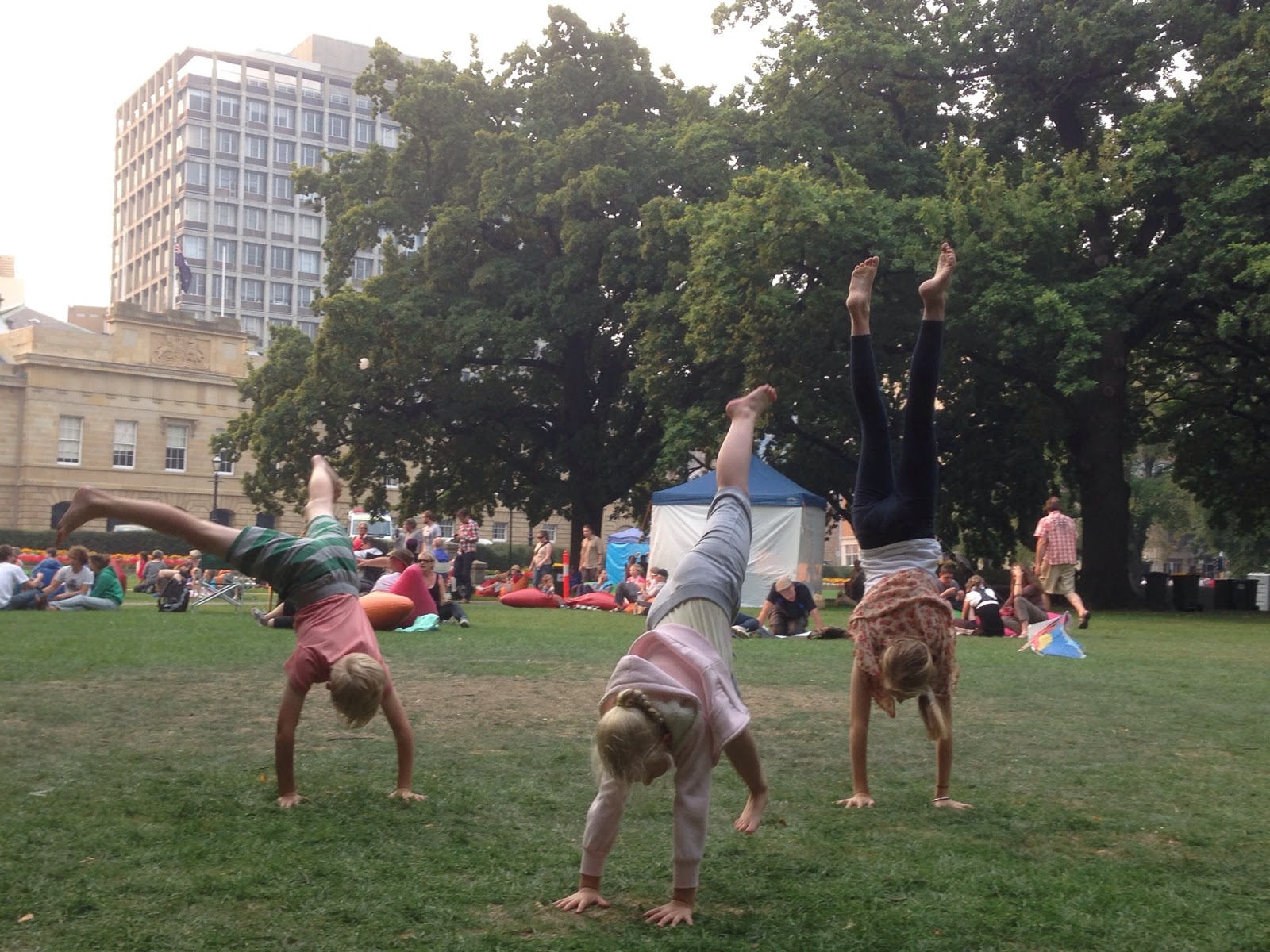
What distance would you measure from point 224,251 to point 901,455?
127m

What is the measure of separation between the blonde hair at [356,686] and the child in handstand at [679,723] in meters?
1.38

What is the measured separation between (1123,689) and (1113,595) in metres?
20.0

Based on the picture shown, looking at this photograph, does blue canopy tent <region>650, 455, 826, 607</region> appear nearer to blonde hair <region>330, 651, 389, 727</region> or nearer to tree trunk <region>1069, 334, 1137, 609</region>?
tree trunk <region>1069, 334, 1137, 609</region>

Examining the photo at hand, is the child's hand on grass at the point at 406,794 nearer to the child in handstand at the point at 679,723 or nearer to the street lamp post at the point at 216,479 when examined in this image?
the child in handstand at the point at 679,723

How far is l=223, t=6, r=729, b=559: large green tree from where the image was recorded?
119 feet

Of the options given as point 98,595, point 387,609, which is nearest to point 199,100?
point 98,595

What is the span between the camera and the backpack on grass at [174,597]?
22250 mm

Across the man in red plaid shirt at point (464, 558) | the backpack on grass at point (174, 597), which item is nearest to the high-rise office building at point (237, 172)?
the man in red plaid shirt at point (464, 558)

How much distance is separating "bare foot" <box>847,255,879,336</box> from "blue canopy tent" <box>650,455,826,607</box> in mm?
19763

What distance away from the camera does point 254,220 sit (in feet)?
413

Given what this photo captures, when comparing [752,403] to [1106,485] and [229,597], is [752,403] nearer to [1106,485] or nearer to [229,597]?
[229,597]

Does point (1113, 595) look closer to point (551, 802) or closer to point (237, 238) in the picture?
point (551, 802)

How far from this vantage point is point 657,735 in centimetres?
427

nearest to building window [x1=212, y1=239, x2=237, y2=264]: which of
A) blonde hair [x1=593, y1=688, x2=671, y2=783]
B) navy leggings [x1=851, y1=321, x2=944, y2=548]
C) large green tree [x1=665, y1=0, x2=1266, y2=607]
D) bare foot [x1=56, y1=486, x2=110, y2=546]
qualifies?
large green tree [x1=665, y1=0, x2=1266, y2=607]
